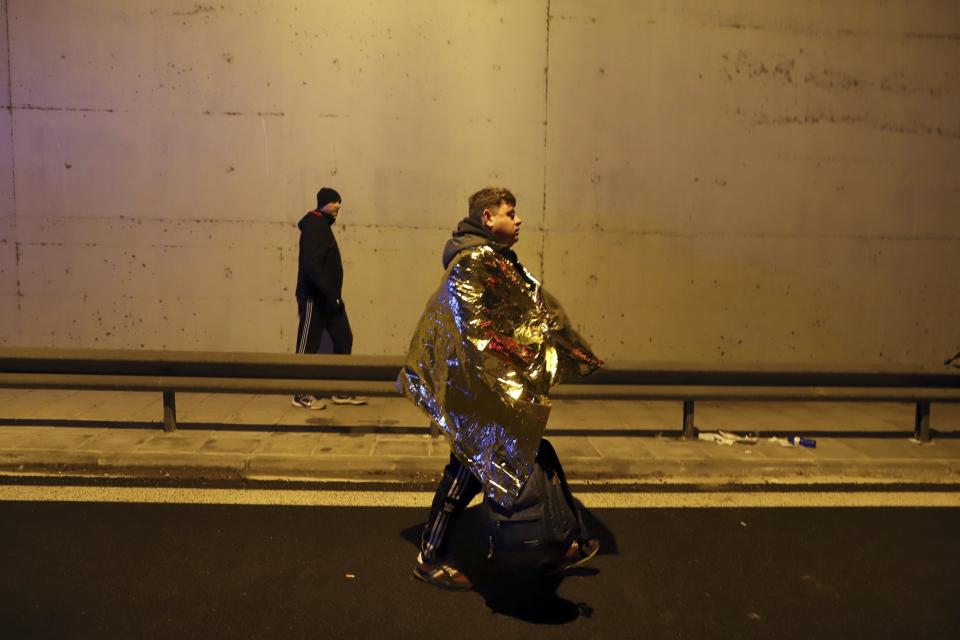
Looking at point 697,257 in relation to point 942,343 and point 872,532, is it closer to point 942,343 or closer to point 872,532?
point 942,343

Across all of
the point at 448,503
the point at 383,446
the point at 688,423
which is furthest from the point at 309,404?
the point at 448,503

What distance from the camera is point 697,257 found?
8094 millimetres

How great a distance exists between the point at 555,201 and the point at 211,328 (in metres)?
3.65

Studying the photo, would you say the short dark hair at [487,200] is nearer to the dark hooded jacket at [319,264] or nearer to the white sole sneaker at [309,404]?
the dark hooded jacket at [319,264]

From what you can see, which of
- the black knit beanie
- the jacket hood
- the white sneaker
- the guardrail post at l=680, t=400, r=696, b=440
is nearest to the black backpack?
the jacket hood

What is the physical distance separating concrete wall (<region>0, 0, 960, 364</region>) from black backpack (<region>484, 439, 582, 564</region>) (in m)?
4.74

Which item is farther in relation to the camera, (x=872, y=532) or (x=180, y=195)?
(x=180, y=195)

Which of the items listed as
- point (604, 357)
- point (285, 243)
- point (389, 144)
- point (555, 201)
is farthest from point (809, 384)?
point (285, 243)

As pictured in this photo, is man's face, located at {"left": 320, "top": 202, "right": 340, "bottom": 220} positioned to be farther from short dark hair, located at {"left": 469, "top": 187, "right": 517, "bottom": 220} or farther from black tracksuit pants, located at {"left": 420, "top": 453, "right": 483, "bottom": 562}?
black tracksuit pants, located at {"left": 420, "top": 453, "right": 483, "bottom": 562}

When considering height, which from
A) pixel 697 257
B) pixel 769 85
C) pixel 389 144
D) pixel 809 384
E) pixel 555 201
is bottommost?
pixel 809 384

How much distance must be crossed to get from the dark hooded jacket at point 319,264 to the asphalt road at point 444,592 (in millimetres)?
2443

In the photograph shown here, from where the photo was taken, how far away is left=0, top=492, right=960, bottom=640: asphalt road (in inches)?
131

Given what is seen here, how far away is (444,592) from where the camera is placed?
3.67 m

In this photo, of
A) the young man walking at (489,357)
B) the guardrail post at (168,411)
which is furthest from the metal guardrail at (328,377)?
the young man walking at (489,357)
